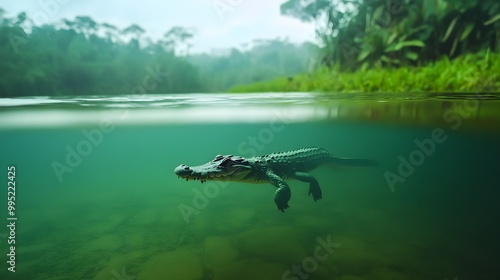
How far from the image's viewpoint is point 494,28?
1127 centimetres

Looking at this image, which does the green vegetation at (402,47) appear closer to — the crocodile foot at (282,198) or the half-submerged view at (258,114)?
the half-submerged view at (258,114)

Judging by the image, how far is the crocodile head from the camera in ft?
16.2

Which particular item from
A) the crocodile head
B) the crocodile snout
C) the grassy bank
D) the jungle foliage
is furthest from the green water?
the jungle foliage

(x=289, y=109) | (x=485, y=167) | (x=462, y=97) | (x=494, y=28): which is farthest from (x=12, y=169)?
(x=485, y=167)

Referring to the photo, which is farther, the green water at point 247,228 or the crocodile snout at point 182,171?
the green water at point 247,228

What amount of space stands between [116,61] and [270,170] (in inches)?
303

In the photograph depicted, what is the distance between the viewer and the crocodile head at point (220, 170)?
495 cm

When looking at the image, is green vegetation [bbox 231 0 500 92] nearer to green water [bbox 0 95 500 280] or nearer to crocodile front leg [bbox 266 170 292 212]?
green water [bbox 0 95 500 280]

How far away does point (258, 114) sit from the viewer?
13.1m

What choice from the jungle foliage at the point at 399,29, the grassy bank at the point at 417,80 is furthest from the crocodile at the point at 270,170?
the jungle foliage at the point at 399,29

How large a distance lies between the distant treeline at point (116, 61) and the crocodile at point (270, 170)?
5.28m
